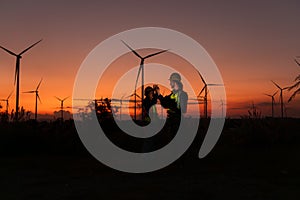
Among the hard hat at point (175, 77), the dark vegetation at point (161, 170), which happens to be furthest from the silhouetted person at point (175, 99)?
the dark vegetation at point (161, 170)

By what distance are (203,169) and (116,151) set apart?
6.50 metres

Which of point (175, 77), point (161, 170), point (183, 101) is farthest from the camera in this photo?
point (183, 101)

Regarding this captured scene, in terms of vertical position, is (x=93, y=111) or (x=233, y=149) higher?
(x=93, y=111)

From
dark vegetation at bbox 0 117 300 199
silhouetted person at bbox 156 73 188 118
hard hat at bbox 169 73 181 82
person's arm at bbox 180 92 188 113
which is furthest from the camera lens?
person's arm at bbox 180 92 188 113

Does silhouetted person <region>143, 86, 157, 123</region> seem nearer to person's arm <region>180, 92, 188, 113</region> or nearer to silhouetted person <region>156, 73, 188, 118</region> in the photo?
silhouetted person <region>156, 73, 188, 118</region>

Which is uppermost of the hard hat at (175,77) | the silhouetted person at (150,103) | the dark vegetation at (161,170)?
the hard hat at (175,77)

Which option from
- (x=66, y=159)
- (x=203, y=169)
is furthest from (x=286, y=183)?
(x=66, y=159)

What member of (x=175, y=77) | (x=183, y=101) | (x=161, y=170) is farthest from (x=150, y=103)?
(x=161, y=170)

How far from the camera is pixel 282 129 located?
20.7 m

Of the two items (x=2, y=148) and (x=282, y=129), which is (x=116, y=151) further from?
(x=282, y=129)

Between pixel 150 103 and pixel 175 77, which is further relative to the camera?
pixel 150 103

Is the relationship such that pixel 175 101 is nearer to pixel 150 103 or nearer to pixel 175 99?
pixel 175 99

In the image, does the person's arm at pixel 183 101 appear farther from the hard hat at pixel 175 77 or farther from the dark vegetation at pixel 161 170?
the dark vegetation at pixel 161 170

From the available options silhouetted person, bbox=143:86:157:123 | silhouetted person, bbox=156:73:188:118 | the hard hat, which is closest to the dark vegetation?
silhouetted person, bbox=156:73:188:118
